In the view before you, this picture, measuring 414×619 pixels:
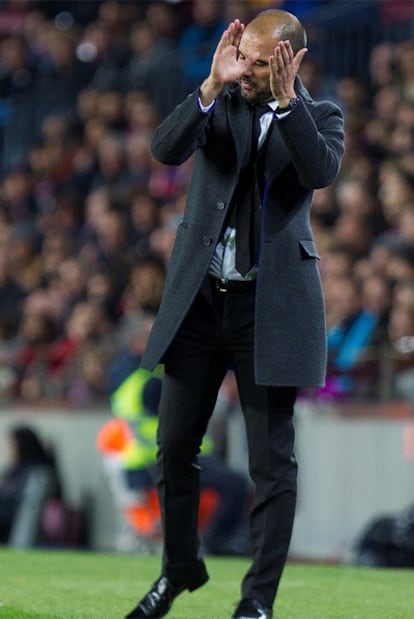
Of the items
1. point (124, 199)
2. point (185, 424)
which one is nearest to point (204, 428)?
point (185, 424)

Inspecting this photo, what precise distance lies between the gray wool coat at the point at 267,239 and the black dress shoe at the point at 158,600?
817mm

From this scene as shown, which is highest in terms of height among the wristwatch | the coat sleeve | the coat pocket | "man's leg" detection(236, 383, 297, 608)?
the wristwatch

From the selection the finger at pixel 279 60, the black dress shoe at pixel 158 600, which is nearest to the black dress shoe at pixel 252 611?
the black dress shoe at pixel 158 600

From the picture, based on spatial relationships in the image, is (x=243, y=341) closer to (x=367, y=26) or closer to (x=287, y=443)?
(x=287, y=443)

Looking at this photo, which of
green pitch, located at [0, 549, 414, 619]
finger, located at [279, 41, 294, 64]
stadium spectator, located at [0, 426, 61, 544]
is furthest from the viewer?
→ stadium spectator, located at [0, 426, 61, 544]

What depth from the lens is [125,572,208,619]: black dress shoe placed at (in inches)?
218

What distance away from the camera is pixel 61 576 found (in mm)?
7926

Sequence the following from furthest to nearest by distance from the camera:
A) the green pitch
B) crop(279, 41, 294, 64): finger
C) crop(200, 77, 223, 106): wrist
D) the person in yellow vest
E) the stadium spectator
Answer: the stadium spectator, the person in yellow vest, the green pitch, crop(200, 77, 223, 106): wrist, crop(279, 41, 294, 64): finger

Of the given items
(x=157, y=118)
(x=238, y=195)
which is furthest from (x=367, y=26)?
(x=238, y=195)

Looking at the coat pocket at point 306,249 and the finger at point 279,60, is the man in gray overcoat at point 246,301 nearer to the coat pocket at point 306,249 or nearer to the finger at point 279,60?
the coat pocket at point 306,249

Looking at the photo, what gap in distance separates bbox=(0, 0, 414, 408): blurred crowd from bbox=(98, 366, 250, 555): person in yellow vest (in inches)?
11.2

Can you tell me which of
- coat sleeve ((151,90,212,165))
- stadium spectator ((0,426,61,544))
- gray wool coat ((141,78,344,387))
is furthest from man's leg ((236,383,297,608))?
stadium spectator ((0,426,61,544))

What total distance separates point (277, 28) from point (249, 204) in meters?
0.64

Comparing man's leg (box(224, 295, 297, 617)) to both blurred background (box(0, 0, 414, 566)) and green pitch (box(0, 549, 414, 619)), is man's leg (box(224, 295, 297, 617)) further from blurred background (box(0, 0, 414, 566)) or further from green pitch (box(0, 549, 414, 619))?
blurred background (box(0, 0, 414, 566))
